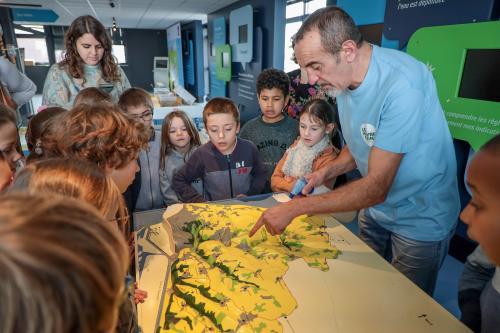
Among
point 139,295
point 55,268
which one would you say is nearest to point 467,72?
point 139,295

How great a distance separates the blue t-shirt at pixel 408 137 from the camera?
3.51 ft

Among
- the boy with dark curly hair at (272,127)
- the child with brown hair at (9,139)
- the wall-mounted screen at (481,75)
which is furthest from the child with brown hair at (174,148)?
the wall-mounted screen at (481,75)

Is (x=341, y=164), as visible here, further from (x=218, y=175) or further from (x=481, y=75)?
(x=481, y=75)

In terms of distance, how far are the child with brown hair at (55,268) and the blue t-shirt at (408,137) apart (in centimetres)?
94

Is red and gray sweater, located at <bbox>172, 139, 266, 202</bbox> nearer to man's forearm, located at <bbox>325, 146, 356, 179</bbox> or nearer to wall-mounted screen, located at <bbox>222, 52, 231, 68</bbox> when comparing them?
man's forearm, located at <bbox>325, 146, 356, 179</bbox>

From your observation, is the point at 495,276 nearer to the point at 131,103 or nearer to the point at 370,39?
the point at 131,103

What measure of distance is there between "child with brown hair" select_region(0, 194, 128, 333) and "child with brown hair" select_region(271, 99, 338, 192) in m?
Result: 1.45

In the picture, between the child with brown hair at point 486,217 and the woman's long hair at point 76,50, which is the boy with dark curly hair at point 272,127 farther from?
the child with brown hair at point 486,217

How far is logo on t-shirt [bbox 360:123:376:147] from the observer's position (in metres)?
1.18

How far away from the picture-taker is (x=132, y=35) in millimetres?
13164

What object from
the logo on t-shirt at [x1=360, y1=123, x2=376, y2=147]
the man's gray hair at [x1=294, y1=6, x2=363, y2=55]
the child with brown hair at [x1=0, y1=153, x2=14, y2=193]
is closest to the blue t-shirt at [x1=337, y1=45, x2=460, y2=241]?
the logo on t-shirt at [x1=360, y1=123, x2=376, y2=147]

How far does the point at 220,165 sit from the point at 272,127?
1.87 ft

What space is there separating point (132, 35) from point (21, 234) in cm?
1453

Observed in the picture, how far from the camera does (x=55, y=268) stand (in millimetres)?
321
